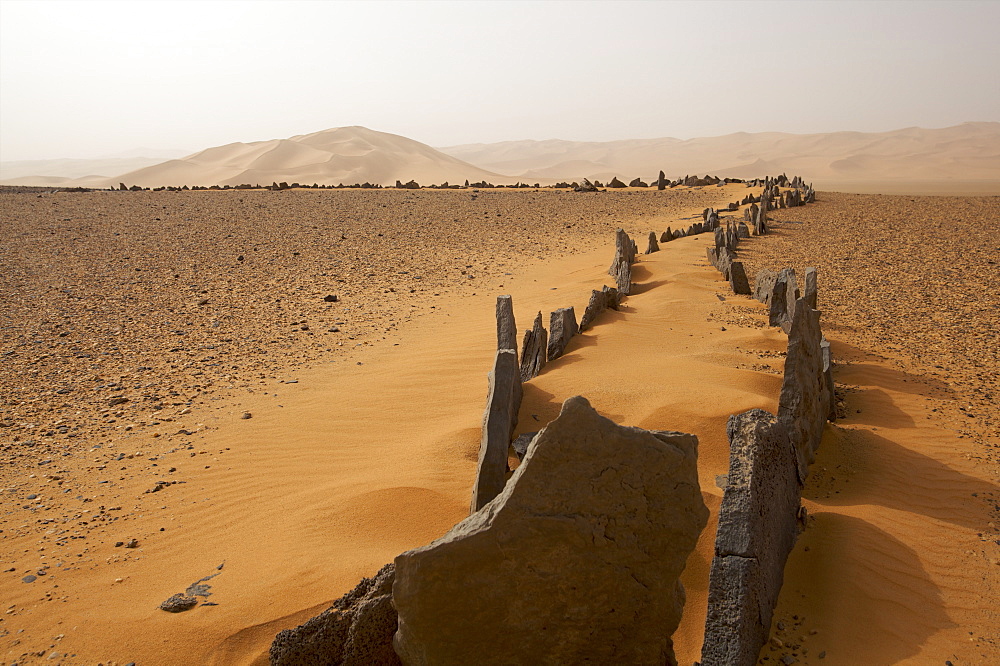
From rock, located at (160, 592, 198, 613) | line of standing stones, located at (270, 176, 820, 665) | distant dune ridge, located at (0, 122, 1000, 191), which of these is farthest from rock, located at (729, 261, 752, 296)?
distant dune ridge, located at (0, 122, 1000, 191)

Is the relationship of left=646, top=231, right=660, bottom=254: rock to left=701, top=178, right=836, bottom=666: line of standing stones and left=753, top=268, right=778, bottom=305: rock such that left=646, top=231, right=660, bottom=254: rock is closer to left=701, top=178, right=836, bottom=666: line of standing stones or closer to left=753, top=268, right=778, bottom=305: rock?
left=753, top=268, right=778, bottom=305: rock

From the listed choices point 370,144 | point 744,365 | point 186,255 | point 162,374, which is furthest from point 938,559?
point 370,144

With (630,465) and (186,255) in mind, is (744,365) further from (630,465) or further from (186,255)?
(186,255)

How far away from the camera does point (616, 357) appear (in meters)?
7.07

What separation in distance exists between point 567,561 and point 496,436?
5.04 feet

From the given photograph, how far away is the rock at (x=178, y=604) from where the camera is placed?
3.62 m

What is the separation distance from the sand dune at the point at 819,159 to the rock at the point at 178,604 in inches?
2620

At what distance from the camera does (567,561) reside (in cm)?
277

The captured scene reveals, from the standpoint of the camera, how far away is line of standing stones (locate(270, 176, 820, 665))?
2719mm

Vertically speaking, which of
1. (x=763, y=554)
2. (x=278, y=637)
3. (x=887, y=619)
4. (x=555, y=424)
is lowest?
(x=887, y=619)

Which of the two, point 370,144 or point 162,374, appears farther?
point 370,144

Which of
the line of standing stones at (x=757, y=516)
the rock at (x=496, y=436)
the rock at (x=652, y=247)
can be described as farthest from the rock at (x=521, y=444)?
the rock at (x=652, y=247)

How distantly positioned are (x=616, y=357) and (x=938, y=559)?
3.66 metres

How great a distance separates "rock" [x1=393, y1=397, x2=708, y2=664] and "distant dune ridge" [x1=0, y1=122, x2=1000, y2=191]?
51.7 m
